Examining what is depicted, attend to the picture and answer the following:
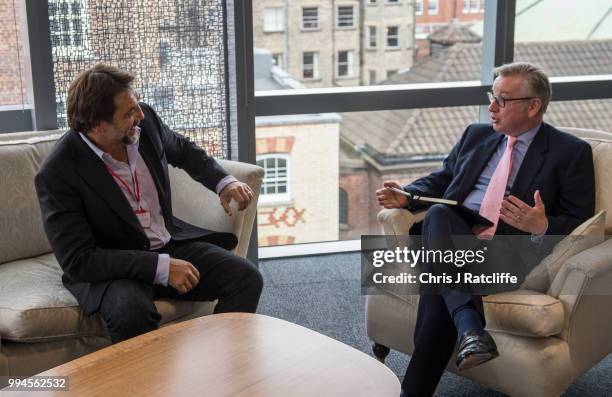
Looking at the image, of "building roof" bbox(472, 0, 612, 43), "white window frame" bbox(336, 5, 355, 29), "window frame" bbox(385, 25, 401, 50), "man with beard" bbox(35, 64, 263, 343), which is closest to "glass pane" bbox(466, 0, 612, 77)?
"building roof" bbox(472, 0, 612, 43)

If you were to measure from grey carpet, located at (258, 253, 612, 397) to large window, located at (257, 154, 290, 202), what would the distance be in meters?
0.39

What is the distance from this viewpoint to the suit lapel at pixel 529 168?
3.15m

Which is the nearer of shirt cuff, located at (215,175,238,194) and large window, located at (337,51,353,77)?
shirt cuff, located at (215,175,238,194)

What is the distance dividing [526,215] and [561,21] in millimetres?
2138

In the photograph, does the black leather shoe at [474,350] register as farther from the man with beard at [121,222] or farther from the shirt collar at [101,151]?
the shirt collar at [101,151]

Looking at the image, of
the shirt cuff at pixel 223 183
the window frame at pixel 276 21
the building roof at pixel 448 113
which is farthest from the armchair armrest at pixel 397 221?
the window frame at pixel 276 21

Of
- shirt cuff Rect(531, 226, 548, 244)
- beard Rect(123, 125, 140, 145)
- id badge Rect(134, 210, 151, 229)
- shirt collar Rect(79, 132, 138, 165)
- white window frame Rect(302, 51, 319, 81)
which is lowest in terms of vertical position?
shirt cuff Rect(531, 226, 548, 244)

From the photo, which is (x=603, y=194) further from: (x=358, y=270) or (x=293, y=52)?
(x=293, y=52)

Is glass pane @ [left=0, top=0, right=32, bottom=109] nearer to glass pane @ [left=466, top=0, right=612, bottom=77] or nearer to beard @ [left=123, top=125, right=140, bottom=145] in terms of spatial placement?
beard @ [left=123, top=125, right=140, bottom=145]

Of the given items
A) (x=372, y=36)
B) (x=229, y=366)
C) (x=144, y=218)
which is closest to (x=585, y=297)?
(x=229, y=366)

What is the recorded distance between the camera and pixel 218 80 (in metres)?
4.15

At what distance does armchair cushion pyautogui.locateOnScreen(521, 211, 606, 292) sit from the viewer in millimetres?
2949

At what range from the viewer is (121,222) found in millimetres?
2994

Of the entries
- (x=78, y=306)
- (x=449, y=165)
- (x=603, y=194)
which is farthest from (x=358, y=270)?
→ (x=78, y=306)
